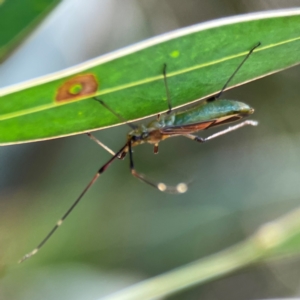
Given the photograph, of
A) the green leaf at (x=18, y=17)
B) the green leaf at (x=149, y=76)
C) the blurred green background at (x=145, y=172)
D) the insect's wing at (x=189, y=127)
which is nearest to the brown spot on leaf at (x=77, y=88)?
the green leaf at (x=149, y=76)

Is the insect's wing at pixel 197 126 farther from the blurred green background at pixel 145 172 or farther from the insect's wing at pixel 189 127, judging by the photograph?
the blurred green background at pixel 145 172

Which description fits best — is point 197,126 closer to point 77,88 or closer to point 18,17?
point 77,88

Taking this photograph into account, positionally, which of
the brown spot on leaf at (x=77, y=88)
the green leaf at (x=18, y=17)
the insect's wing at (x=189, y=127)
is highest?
the green leaf at (x=18, y=17)

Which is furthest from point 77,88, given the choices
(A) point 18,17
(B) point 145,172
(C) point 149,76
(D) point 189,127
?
(B) point 145,172

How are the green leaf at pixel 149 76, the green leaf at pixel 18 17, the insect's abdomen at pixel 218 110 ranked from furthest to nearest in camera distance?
the insect's abdomen at pixel 218 110
the green leaf at pixel 18 17
the green leaf at pixel 149 76

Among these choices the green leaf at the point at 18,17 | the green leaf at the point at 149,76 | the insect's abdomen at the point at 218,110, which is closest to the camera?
the green leaf at the point at 149,76

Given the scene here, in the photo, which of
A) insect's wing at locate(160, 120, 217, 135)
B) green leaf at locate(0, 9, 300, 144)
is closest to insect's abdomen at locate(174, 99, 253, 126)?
insect's wing at locate(160, 120, 217, 135)

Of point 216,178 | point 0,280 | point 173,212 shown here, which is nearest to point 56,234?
point 0,280
